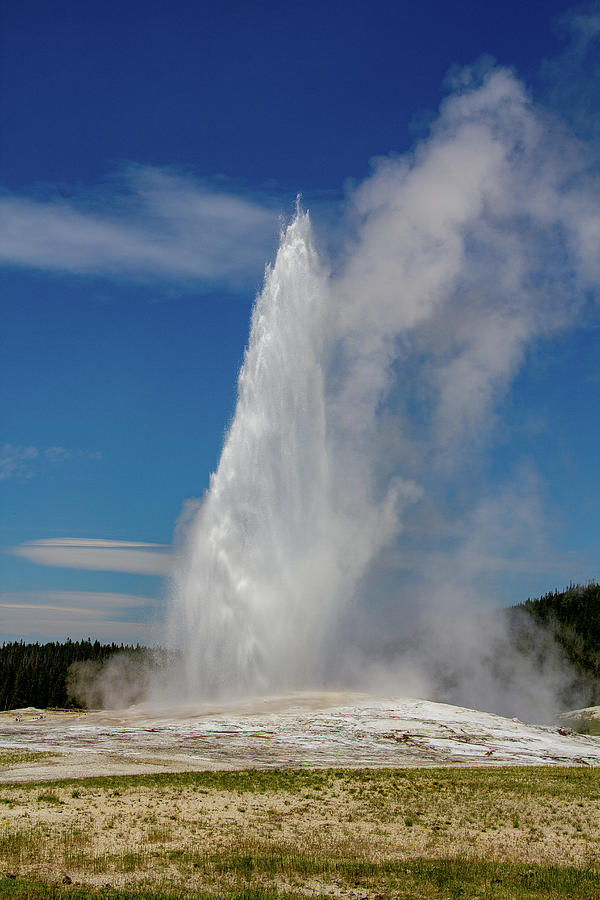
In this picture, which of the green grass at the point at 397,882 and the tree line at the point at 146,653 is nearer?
the green grass at the point at 397,882

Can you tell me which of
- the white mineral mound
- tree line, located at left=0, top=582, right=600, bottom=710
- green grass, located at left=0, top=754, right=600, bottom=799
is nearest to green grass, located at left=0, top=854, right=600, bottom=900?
green grass, located at left=0, top=754, right=600, bottom=799

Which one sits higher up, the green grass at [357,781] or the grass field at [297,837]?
the green grass at [357,781]

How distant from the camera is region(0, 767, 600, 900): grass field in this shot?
1581 centimetres

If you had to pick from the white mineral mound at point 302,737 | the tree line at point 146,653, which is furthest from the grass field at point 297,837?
the tree line at point 146,653

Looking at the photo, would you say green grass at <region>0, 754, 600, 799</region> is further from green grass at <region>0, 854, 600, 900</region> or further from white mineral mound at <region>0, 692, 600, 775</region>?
green grass at <region>0, 854, 600, 900</region>

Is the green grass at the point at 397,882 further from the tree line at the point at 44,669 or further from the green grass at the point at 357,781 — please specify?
the tree line at the point at 44,669

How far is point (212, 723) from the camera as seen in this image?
143 ft

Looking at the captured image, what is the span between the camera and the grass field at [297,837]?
15.8 meters

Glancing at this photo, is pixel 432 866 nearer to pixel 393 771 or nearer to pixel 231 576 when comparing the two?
pixel 393 771

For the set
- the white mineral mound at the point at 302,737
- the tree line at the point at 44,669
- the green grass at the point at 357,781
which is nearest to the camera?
the green grass at the point at 357,781

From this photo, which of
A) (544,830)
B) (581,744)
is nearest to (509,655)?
(581,744)

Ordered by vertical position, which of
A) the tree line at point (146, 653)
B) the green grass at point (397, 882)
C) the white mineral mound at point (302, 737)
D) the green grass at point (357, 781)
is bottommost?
the green grass at point (397, 882)

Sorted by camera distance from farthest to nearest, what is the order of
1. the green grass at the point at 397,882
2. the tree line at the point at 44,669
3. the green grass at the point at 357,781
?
the tree line at the point at 44,669 < the green grass at the point at 357,781 < the green grass at the point at 397,882

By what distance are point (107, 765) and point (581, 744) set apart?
29016 millimetres
